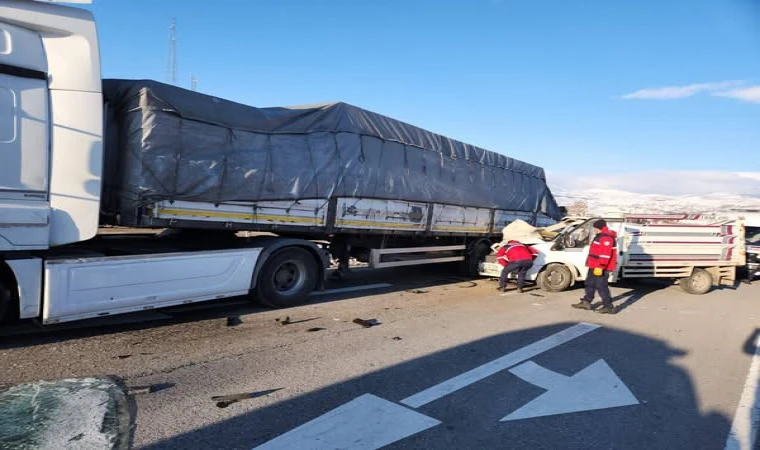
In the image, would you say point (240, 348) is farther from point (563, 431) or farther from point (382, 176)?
point (382, 176)

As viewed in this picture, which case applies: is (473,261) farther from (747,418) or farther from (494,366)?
(747,418)

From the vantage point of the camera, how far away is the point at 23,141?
4.46 metres

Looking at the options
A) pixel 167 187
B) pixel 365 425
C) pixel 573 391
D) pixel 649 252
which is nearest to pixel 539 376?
pixel 573 391

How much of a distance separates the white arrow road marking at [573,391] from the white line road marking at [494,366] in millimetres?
193

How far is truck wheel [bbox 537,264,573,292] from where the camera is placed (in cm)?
984

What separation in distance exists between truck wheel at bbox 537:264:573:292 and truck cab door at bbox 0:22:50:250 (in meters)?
8.95

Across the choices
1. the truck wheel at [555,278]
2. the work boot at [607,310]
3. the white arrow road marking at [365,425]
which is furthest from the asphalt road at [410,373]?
the truck wheel at [555,278]

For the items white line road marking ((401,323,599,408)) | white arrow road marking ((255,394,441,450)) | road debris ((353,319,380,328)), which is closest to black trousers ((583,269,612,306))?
white line road marking ((401,323,599,408))

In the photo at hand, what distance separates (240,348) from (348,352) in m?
1.19

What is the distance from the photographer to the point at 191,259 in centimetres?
591

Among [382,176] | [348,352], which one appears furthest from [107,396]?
[382,176]

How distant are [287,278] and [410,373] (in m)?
3.34

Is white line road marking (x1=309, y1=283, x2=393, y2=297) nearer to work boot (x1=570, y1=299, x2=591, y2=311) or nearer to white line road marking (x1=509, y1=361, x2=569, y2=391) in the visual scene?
work boot (x1=570, y1=299, x2=591, y2=311)

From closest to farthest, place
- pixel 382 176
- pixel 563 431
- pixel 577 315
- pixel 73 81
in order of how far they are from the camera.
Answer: pixel 563 431
pixel 73 81
pixel 577 315
pixel 382 176
